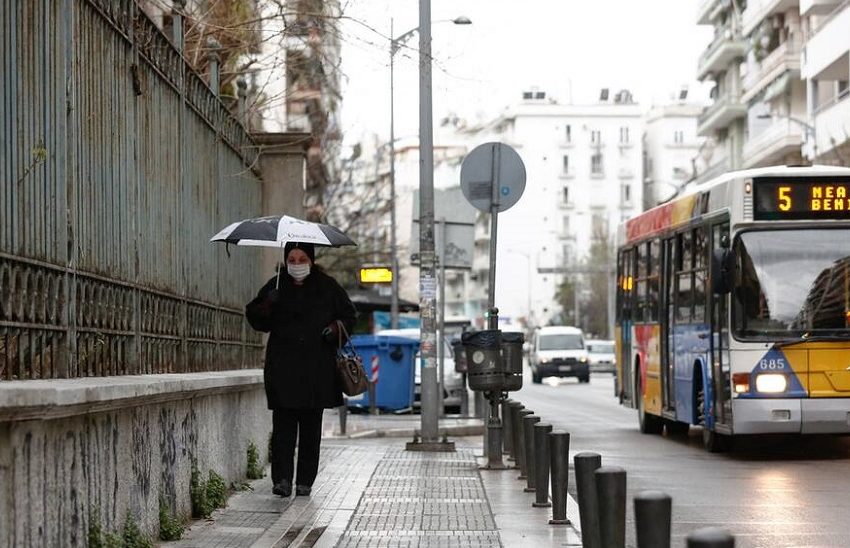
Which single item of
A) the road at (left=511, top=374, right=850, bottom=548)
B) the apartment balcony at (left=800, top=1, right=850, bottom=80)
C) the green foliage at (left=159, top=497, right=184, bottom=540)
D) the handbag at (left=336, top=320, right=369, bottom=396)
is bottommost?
the road at (left=511, top=374, right=850, bottom=548)

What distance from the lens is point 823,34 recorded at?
169 ft

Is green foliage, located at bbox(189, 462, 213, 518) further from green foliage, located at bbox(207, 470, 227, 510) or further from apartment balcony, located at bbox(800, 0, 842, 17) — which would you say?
apartment balcony, located at bbox(800, 0, 842, 17)

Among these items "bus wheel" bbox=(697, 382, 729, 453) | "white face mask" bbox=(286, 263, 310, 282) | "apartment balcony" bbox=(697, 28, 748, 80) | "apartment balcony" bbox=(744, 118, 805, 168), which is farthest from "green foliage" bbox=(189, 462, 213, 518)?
"apartment balcony" bbox=(697, 28, 748, 80)

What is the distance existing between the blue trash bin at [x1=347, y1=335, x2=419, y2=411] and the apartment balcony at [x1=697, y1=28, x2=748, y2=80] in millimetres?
41040

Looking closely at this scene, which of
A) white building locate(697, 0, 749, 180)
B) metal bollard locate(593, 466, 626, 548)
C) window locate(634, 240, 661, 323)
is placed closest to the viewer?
metal bollard locate(593, 466, 626, 548)

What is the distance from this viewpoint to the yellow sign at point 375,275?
27.3 meters

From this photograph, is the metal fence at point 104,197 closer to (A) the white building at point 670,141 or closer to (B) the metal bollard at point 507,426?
(B) the metal bollard at point 507,426

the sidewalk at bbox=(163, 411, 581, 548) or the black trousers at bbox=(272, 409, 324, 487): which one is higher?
the black trousers at bbox=(272, 409, 324, 487)

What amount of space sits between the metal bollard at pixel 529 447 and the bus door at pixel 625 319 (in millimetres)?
11689

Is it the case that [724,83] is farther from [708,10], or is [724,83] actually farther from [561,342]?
[561,342]

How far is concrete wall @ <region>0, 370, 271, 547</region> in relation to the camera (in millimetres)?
7197

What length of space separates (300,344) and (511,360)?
5346 millimetres

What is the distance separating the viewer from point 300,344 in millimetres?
12938

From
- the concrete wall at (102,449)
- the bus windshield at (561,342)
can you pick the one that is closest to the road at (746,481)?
the concrete wall at (102,449)
